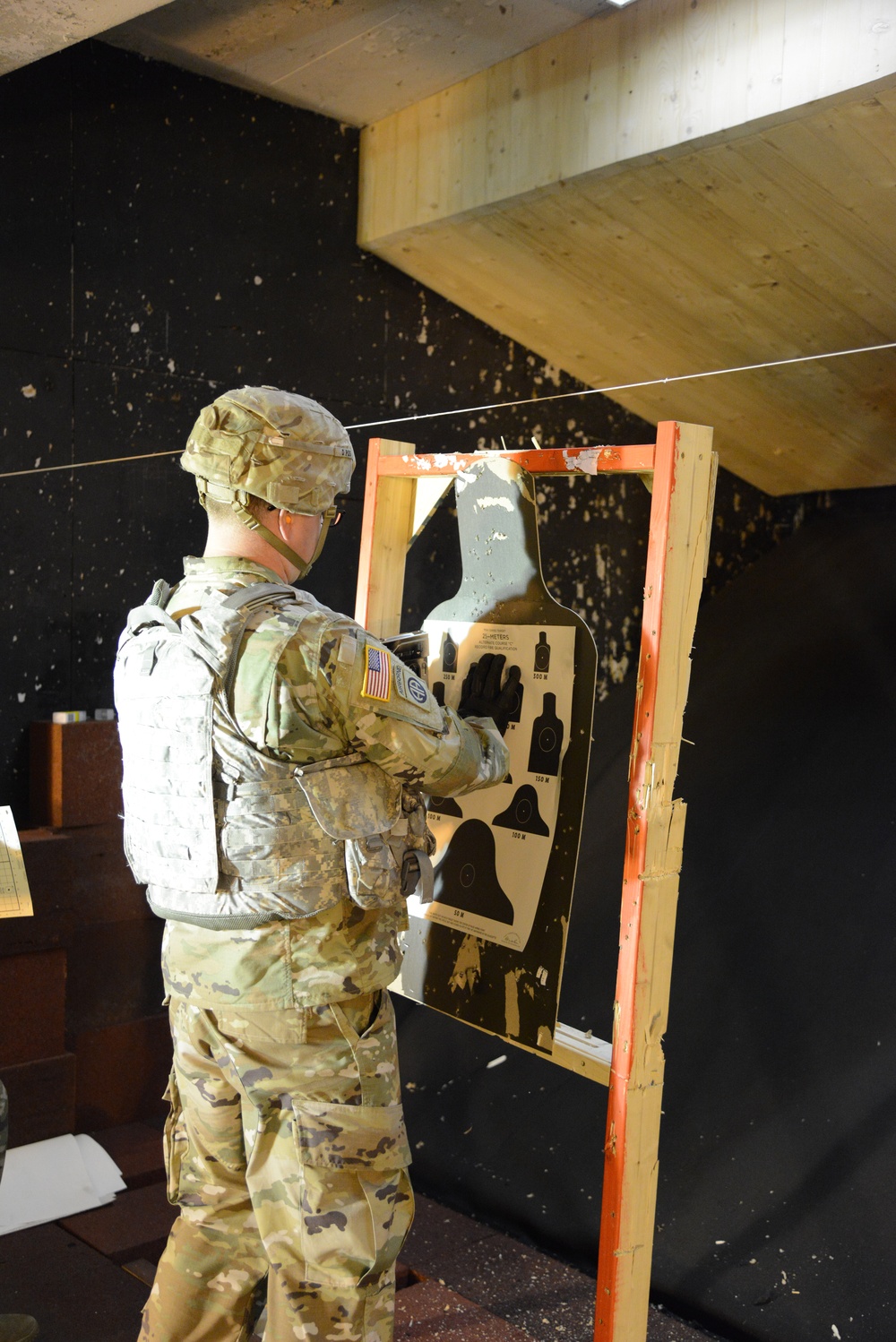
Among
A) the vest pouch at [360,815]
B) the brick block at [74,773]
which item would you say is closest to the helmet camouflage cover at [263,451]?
the vest pouch at [360,815]

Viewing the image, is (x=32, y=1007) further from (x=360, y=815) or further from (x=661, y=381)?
(x=661, y=381)

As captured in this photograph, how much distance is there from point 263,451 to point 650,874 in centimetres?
87

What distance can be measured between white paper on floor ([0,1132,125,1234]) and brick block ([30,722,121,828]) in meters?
0.77

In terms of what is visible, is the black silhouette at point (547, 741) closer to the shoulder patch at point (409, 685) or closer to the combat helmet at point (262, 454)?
the shoulder patch at point (409, 685)

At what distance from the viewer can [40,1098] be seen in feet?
8.93

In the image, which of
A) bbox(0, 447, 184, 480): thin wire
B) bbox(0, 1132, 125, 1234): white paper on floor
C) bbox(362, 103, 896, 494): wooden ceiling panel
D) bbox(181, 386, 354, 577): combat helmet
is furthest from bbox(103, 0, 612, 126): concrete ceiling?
bbox(0, 1132, 125, 1234): white paper on floor

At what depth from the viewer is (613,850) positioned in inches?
140

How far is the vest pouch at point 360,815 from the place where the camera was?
166cm

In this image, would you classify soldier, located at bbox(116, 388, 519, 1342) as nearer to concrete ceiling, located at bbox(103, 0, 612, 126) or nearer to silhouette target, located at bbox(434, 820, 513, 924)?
silhouette target, located at bbox(434, 820, 513, 924)

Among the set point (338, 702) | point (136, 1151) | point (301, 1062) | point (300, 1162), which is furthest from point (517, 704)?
point (136, 1151)

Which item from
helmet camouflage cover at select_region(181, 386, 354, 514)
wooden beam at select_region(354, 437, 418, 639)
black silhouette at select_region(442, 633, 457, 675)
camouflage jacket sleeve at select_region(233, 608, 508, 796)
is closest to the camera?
camouflage jacket sleeve at select_region(233, 608, 508, 796)

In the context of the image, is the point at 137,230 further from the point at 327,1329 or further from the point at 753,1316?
the point at 753,1316

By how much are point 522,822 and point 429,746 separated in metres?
0.38

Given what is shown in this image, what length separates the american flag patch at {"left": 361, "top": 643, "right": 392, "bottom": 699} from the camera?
1.61 m
